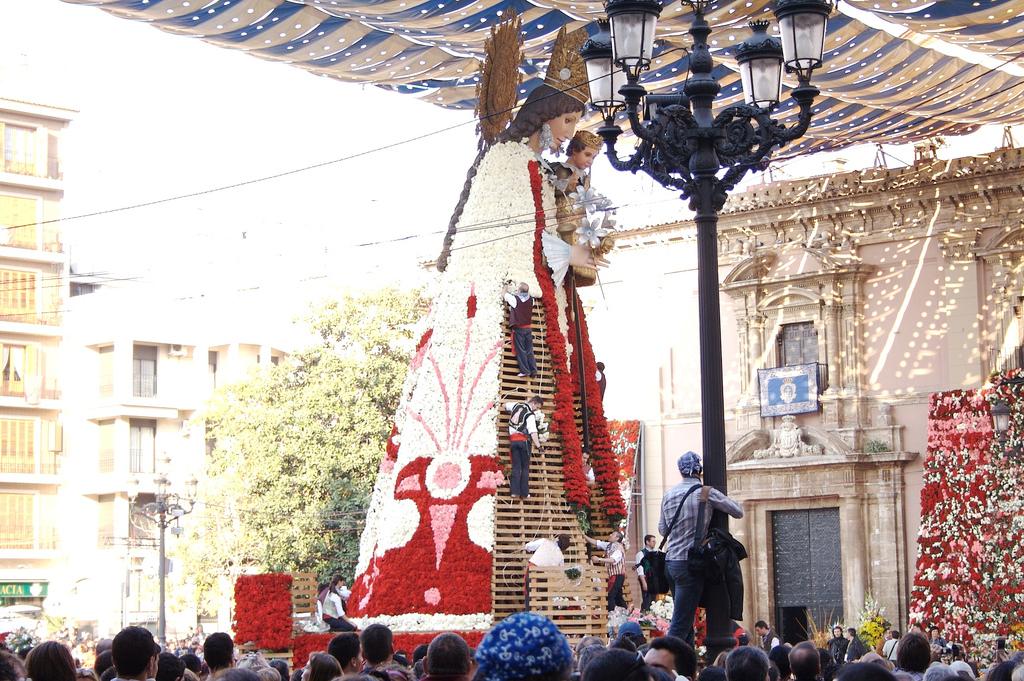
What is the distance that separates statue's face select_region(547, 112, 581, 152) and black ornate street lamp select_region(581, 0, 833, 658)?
8111 millimetres

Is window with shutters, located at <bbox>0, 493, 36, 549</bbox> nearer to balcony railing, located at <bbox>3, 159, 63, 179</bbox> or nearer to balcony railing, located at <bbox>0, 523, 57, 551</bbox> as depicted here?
balcony railing, located at <bbox>0, 523, 57, 551</bbox>

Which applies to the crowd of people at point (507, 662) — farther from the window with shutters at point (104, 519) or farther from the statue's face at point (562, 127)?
the window with shutters at point (104, 519)

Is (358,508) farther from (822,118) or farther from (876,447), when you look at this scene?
(822,118)

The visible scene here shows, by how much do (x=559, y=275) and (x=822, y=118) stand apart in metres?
9.19

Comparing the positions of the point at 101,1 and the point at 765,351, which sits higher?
Answer: the point at 101,1

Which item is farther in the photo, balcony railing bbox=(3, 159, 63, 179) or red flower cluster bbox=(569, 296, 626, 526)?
balcony railing bbox=(3, 159, 63, 179)

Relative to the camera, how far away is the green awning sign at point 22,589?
144 ft

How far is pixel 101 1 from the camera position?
61.9 ft

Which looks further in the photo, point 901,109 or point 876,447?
point 876,447

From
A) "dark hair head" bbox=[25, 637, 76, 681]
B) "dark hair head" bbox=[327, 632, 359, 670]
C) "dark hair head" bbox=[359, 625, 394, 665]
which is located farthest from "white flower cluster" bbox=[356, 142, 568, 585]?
"dark hair head" bbox=[25, 637, 76, 681]

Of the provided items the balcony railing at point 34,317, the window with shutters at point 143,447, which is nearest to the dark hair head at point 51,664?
the balcony railing at point 34,317

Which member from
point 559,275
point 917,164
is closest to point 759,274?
point 917,164

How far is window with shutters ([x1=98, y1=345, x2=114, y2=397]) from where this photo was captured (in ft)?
156

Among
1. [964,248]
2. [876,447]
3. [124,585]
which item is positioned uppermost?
[964,248]
